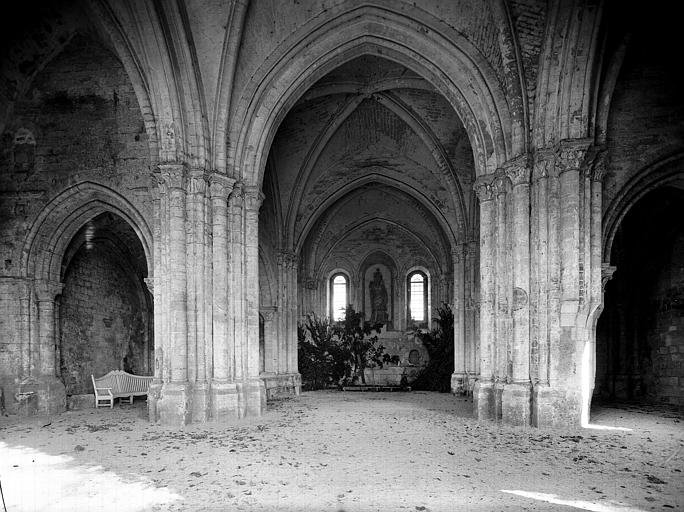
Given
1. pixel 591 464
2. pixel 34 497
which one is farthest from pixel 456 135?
pixel 34 497

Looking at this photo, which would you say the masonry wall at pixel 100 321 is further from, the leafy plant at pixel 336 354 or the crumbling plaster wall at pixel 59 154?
the leafy plant at pixel 336 354

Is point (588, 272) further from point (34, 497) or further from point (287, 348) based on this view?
point (287, 348)

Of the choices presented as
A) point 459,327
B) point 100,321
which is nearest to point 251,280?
point 100,321

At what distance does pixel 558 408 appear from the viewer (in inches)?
364

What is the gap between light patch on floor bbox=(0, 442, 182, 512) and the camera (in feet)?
16.6

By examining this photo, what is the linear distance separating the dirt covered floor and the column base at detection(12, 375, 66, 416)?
0.78 metres

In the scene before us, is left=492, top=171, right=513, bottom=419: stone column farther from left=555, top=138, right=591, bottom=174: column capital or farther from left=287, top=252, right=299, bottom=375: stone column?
left=287, top=252, right=299, bottom=375: stone column

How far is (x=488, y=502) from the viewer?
5.11 m

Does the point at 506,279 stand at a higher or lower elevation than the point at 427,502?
higher

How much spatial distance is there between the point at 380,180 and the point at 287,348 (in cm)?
644

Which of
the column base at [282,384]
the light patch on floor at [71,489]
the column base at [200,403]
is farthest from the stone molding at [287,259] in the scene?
the light patch on floor at [71,489]

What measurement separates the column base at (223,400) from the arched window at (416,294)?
1710cm

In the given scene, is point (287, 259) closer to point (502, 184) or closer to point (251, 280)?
point (251, 280)

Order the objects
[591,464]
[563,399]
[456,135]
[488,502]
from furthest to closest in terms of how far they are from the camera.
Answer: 1. [456,135]
2. [563,399]
3. [591,464]
4. [488,502]
